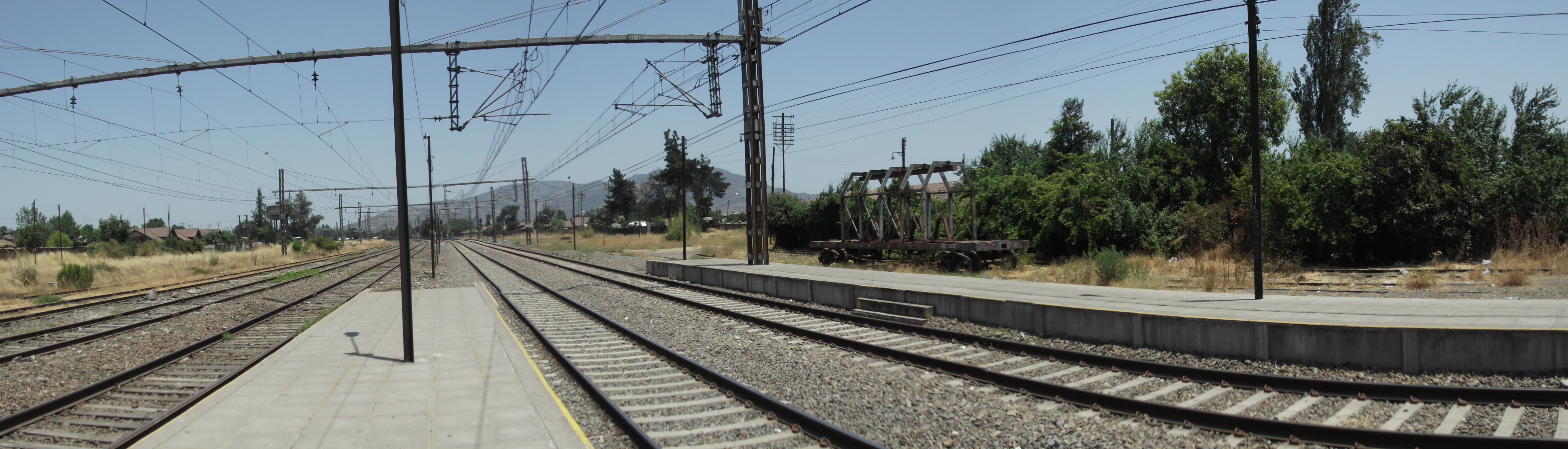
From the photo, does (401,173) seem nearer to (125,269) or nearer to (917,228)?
(917,228)

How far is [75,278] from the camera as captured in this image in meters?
28.7

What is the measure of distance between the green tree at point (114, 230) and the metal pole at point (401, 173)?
100.0 metres

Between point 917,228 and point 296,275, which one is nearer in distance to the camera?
point 917,228

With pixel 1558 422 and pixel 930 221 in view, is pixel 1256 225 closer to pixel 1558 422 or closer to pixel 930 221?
pixel 1558 422

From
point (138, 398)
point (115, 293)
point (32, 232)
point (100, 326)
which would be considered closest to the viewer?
point (138, 398)

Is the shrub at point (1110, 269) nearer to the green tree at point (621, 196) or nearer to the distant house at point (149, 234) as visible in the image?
the green tree at point (621, 196)

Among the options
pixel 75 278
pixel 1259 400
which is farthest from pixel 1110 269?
pixel 75 278

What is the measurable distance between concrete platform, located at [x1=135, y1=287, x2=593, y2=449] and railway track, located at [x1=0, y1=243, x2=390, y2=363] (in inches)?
173

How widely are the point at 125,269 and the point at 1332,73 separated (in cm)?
6360

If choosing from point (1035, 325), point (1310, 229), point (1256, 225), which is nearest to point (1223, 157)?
point (1310, 229)

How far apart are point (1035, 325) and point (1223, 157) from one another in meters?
24.6

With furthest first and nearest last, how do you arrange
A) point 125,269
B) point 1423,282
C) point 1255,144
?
1. point 125,269
2. point 1423,282
3. point 1255,144

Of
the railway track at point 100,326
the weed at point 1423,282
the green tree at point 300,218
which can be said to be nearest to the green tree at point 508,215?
the green tree at point 300,218

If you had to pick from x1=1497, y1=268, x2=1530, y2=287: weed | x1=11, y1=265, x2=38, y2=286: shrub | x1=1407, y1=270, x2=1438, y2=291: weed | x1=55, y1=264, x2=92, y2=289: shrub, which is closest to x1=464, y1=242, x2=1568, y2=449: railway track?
x1=1407, y1=270, x2=1438, y2=291: weed
